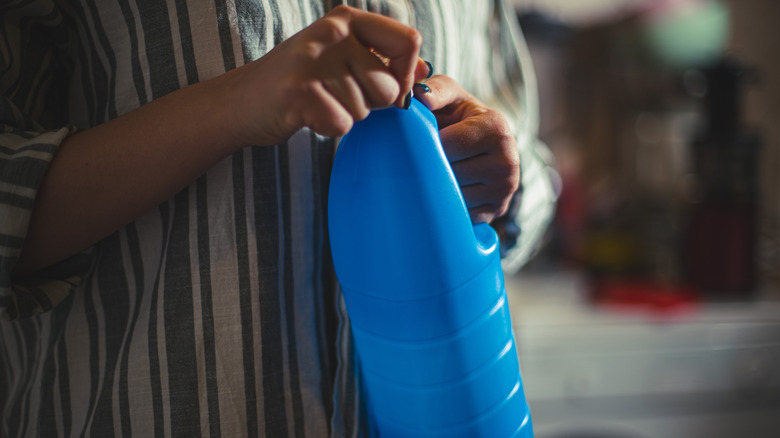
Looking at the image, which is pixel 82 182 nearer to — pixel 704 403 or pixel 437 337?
pixel 437 337

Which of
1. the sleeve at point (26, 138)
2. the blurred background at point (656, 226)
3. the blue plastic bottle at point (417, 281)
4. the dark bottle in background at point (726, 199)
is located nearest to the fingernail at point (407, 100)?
the blue plastic bottle at point (417, 281)

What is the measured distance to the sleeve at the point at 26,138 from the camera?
31 centimetres

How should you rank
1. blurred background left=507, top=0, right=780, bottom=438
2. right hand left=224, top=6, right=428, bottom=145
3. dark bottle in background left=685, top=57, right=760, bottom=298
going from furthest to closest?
dark bottle in background left=685, top=57, right=760, bottom=298
blurred background left=507, top=0, right=780, bottom=438
right hand left=224, top=6, right=428, bottom=145

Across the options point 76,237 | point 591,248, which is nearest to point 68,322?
point 76,237

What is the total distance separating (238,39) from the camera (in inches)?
13.3

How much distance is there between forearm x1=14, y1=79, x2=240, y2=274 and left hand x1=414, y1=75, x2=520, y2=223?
12 cm

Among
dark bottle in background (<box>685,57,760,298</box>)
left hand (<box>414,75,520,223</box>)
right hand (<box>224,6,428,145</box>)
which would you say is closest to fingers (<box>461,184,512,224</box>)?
left hand (<box>414,75,520,223</box>)

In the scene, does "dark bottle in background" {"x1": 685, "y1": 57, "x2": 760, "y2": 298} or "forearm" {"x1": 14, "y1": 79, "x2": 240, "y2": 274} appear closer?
"forearm" {"x1": 14, "y1": 79, "x2": 240, "y2": 274}

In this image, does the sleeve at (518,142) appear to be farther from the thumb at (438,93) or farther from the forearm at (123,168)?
the forearm at (123,168)

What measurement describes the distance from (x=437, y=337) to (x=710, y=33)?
1513 millimetres

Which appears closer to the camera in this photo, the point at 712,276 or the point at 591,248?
the point at 712,276

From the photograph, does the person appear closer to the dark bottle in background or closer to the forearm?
the forearm

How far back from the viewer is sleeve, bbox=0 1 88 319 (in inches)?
12.1

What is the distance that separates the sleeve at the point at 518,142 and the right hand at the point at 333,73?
278mm
